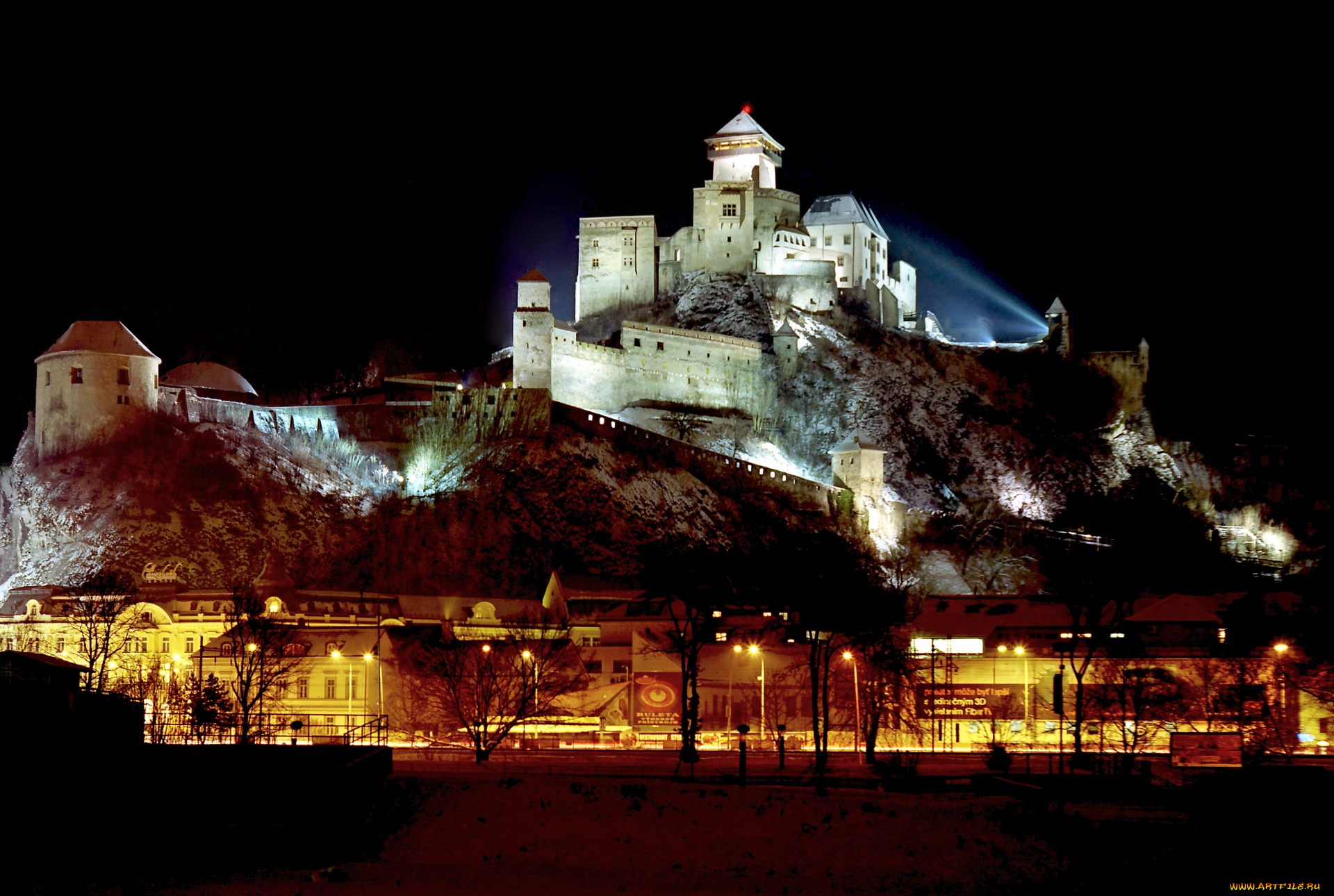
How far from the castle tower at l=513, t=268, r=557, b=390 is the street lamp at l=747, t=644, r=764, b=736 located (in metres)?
37.5

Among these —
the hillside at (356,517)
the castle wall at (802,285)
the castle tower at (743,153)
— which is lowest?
the hillside at (356,517)

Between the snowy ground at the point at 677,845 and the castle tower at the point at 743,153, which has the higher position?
the castle tower at the point at 743,153

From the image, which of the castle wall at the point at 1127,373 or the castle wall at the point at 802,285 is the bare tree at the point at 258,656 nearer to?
the castle wall at the point at 802,285

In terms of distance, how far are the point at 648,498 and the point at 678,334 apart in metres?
17.4

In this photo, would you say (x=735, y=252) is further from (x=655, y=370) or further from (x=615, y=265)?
(x=655, y=370)

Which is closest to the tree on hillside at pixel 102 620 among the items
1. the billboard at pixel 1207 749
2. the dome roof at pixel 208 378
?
the dome roof at pixel 208 378

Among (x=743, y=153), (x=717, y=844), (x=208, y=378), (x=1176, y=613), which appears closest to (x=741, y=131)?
(x=743, y=153)

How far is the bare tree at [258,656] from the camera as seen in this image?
4759 cm

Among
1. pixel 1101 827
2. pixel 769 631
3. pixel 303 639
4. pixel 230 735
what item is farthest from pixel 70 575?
pixel 1101 827

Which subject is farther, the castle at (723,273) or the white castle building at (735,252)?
the white castle building at (735,252)

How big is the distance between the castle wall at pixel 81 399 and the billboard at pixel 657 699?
37.1m

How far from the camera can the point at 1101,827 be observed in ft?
107

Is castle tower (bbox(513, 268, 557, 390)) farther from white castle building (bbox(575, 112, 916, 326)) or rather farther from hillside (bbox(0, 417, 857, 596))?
white castle building (bbox(575, 112, 916, 326))

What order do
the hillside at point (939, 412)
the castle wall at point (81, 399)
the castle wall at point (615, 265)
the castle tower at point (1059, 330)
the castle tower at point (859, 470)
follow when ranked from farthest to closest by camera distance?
the castle tower at point (1059, 330)
the castle wall at point (615, 265)
the hillside at point (939, 412)
the castle tower at point (859, 470)
the castle wall at point (81, 399)
